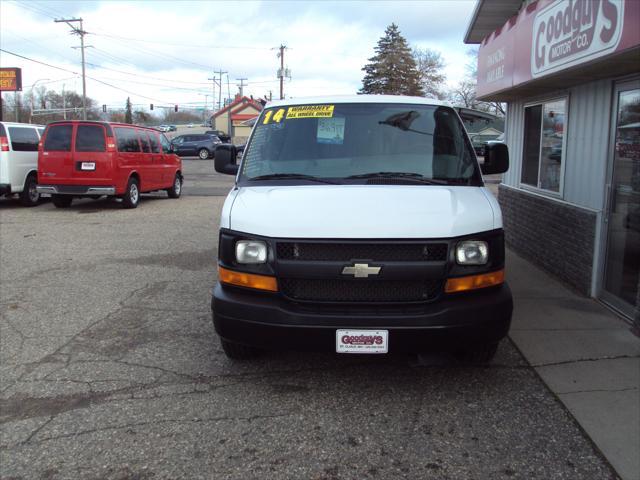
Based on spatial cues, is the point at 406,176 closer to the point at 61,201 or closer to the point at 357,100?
the point at 357,100

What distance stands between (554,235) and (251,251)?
4.82 m

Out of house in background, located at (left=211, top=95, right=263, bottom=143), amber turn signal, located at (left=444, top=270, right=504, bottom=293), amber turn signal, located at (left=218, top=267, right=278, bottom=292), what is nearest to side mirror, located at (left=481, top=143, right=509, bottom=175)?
amber turn signal, located at (left=444, top=270, right=504, bottom=293)

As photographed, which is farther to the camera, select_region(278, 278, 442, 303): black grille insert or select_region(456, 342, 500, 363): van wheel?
select_region(456, 342, 500, 363): van wheel

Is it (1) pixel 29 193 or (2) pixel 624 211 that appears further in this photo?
(1) pixel 29 193

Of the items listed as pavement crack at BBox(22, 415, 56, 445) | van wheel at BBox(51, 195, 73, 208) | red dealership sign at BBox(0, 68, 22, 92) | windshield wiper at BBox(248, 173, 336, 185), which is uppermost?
red dealership sign at BBox(0, 68, 22, 92)

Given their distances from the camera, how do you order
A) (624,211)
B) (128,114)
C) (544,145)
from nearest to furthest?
(624,211)
(544,145)
(128,114)

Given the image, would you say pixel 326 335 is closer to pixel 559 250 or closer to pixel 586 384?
pixel 586 384

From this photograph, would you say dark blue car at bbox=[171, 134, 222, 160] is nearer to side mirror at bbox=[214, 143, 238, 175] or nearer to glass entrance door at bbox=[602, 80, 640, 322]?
side mirror at bbox=[214, 143, 238, 175]

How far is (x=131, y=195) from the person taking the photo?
13953mm

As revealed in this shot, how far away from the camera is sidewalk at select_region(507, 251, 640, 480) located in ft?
11.2

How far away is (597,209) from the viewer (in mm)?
6168

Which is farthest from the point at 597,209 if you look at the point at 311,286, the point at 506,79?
the point at 311,286

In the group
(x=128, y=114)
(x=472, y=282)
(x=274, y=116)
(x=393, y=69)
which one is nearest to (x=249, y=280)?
(x=472, y=282)

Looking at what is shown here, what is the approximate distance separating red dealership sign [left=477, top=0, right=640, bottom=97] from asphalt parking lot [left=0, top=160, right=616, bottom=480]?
8.58ft
